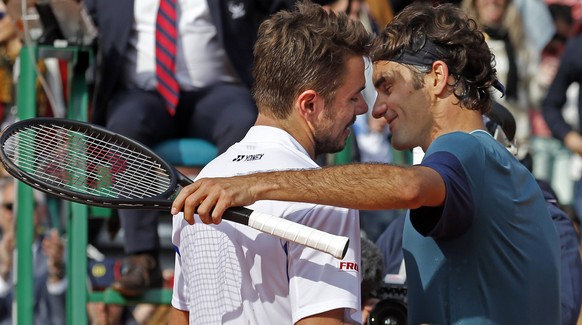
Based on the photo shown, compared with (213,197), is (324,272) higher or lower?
lower

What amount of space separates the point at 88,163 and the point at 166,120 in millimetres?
1938

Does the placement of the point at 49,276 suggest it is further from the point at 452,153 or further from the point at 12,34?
the point at 452,153

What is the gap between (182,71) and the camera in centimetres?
593

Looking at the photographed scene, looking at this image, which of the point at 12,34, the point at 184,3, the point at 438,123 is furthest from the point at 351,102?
the point at 12,34

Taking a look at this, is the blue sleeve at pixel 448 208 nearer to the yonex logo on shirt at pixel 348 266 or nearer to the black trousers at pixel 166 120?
the yonex logo on shirt at pixel 348 266

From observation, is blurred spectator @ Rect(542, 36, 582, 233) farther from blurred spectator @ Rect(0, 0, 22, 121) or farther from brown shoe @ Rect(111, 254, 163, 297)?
blurred spectator @ Rect(0, 0, 22, 121)

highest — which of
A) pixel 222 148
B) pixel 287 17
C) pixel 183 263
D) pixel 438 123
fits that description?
pixel 287 17

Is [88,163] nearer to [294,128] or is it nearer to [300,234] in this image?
[294,128]

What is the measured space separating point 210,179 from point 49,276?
539 centimetres

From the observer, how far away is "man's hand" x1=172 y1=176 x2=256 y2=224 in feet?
9.61

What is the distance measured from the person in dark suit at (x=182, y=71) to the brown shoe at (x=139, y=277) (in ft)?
0.75

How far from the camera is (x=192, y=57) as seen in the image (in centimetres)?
590

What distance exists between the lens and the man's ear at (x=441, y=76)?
3.40 metres

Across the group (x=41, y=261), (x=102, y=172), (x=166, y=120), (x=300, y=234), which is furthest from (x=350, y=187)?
(x=41, y=261)
